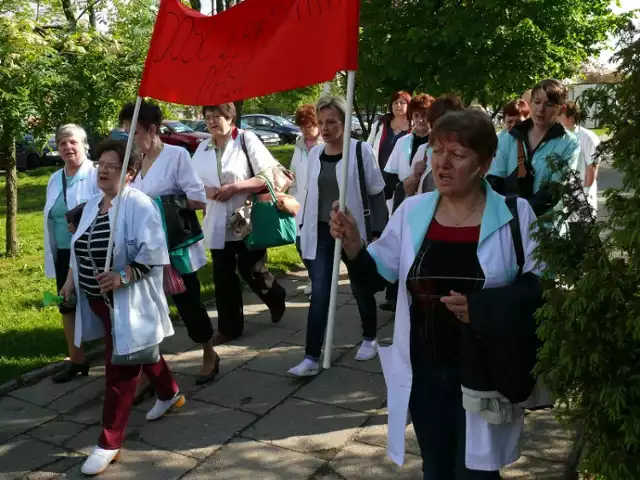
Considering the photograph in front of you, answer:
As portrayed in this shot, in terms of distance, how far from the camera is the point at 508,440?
100 inches

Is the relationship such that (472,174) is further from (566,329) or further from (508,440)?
(508,440)

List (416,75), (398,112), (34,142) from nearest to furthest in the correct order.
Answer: (398,112) → (34,142) → (416,75)

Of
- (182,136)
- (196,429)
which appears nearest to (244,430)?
(196,429)

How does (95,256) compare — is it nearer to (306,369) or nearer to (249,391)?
(249,391)

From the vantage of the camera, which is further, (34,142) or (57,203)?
(34,142)

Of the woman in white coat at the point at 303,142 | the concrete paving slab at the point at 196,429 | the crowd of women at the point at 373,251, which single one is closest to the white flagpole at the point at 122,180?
the crowd of women at the point at 373,251

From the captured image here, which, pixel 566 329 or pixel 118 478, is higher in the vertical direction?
pixel 566 329

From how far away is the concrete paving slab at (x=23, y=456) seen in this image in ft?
12.6

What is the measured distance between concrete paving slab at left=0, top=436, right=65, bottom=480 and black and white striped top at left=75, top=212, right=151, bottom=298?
93 cm

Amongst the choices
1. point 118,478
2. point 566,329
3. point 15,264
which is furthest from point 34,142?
point 566,329

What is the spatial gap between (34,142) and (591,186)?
6.30m

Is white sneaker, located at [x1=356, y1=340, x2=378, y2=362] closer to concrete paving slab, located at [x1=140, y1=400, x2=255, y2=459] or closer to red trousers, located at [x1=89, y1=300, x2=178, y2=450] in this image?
concrete paving slab, located at [x1=140, y1=400, x2=255, y2=459]

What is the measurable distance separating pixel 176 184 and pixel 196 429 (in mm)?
1618

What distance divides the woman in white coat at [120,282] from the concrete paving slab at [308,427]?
30.6 inches
